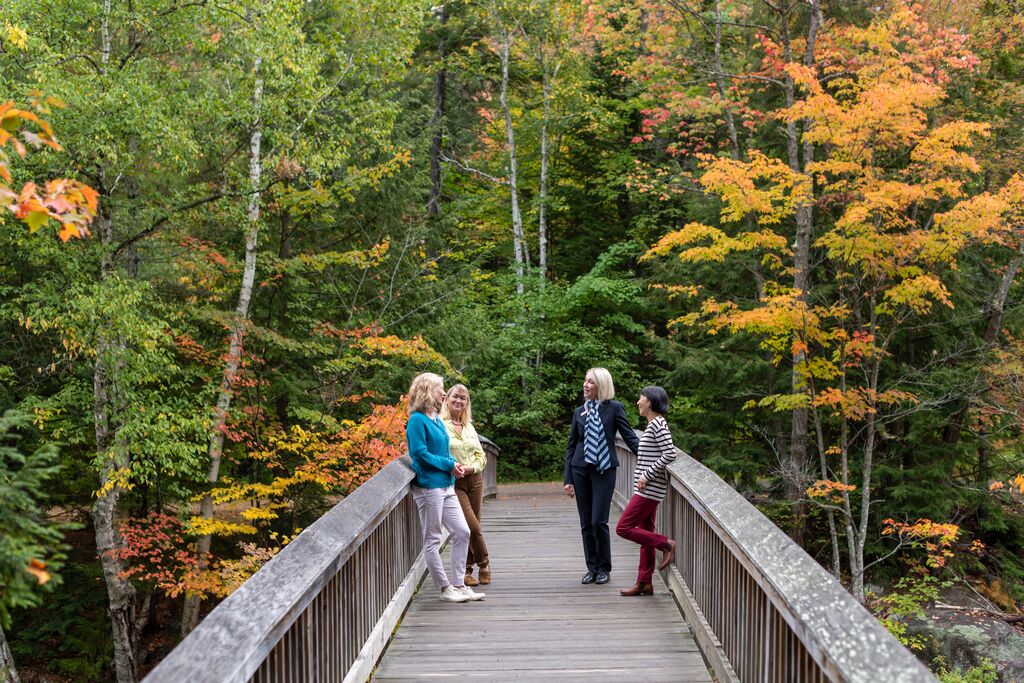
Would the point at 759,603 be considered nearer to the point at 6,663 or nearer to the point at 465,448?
the point at 465,448

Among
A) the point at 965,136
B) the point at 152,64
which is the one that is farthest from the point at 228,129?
the point at 965,136

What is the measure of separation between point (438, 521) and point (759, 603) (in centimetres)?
288

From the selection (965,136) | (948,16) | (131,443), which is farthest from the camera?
(948,16)

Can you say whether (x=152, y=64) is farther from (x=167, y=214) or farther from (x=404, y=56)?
(x=404, y=56)

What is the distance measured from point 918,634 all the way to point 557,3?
56.9ft

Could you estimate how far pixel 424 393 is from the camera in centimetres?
604

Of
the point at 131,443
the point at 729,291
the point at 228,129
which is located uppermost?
the point at 228,129

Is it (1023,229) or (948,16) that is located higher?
(948,16)

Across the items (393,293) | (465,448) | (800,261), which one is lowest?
(465,448)

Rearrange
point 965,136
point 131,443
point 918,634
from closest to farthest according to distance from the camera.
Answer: point 131,443 < point 965,136 < point 918,634

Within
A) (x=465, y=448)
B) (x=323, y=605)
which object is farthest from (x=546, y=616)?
(x=323, y=605)

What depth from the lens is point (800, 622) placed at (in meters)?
2.95

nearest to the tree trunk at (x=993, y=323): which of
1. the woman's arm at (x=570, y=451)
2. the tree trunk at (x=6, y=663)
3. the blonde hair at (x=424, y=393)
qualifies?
the woman's arm at (x=570, y=451)

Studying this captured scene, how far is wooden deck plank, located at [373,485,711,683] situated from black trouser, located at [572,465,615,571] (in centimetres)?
24
